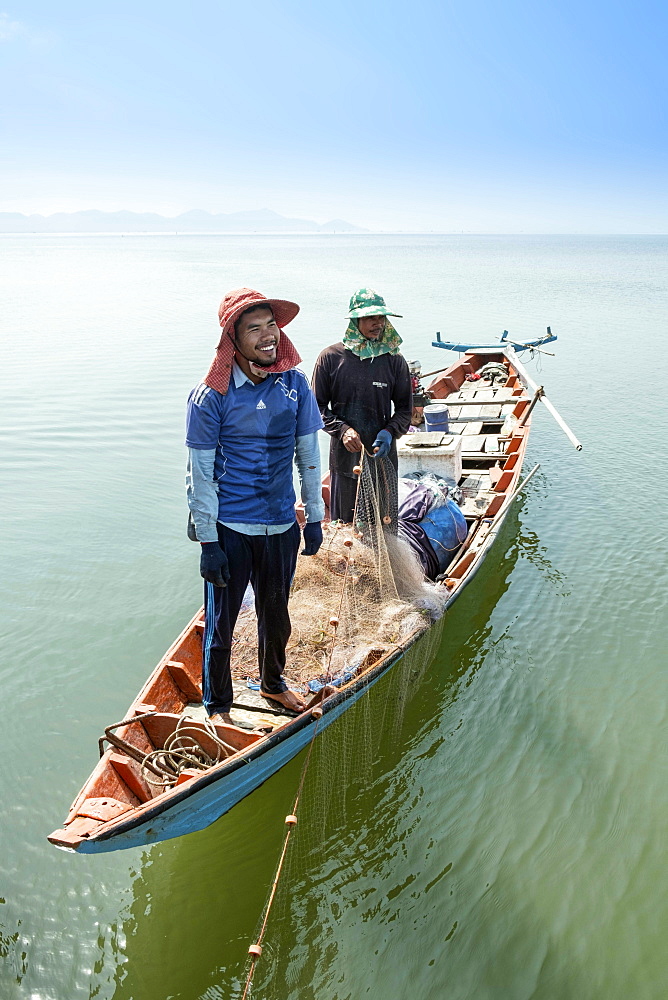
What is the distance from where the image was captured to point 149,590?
23.8 feet

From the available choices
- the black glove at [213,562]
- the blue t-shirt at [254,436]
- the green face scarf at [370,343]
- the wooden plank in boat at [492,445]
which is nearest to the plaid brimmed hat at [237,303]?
the blue t-shirt at [254,436]

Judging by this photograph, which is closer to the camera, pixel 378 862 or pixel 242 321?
pixel 242 321

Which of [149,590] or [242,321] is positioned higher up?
[242,321]

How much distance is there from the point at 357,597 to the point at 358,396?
4.67 ft

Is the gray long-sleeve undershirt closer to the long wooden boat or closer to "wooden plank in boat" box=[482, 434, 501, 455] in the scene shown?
the long wooden boat

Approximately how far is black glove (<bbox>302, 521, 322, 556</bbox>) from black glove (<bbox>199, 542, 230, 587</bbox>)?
0.51 m

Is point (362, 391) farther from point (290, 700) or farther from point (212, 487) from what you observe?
point (290, 700)

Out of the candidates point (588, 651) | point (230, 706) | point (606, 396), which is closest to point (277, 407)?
point (230, 706)

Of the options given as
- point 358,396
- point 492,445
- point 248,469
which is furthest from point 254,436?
point 492,445

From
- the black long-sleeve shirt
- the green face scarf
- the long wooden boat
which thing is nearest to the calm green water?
the long wooden boat

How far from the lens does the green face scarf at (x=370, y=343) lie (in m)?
5.16

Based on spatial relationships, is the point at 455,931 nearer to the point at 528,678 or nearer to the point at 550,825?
the point at 550,825

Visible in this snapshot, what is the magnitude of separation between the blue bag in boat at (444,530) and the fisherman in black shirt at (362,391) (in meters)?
0.92

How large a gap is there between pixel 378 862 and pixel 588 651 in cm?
293
